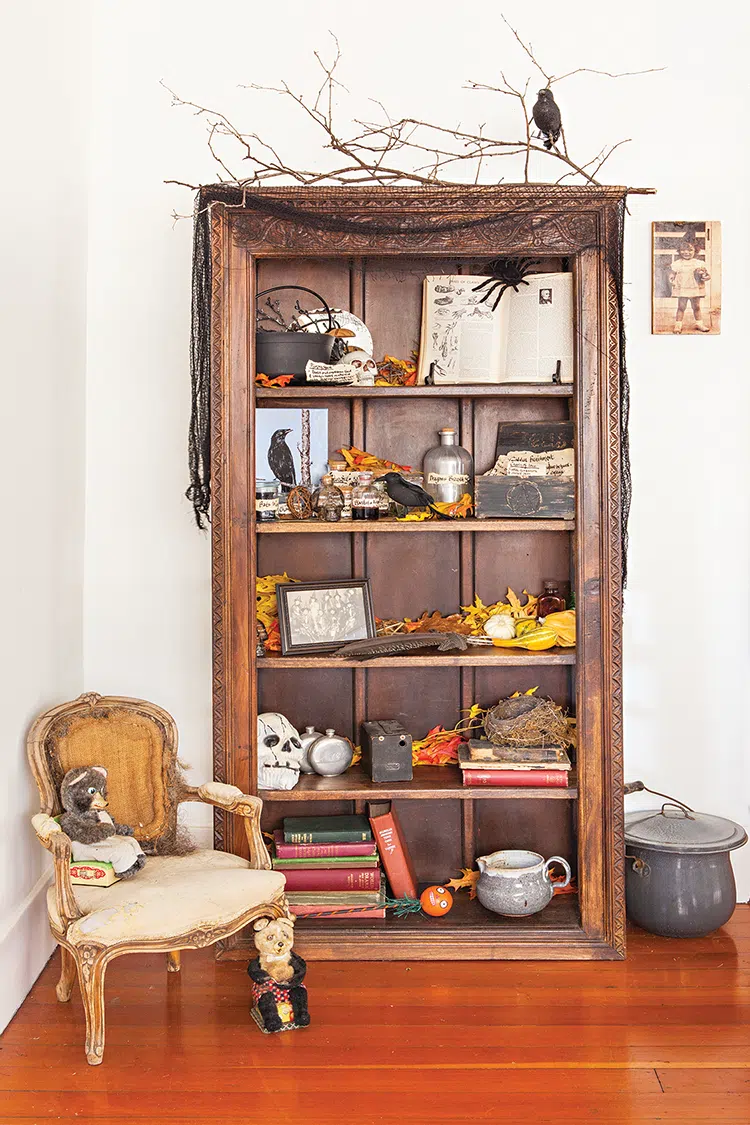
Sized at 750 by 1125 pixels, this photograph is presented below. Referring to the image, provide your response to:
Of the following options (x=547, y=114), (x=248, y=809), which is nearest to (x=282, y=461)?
(x=248, y=809)

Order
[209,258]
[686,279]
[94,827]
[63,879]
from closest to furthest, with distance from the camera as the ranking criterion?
[63,879] → [94,827] → [209,258] → [686,279]

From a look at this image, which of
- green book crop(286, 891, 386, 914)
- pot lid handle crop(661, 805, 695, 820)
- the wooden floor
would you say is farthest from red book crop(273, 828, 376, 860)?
pot lid handle crop(661, 805, 695, 820)

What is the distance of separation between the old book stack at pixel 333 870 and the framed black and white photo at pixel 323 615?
57 cm

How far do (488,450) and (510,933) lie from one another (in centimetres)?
150

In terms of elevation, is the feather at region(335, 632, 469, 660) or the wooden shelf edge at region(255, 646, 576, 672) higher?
the feather at region(335, 632, 469, 660)

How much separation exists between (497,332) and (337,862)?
67.0 inches

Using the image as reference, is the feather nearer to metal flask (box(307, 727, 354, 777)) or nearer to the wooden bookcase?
the wooden bookcase

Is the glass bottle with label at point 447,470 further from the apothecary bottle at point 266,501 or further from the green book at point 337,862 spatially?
the green book at point 337,862

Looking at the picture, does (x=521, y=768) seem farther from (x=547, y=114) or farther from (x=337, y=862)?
(x=547, y=114)

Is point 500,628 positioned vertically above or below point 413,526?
below

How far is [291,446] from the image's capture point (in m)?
3.24

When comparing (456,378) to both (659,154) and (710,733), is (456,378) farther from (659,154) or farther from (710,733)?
(710,733)

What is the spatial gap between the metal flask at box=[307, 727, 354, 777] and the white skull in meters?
0.05

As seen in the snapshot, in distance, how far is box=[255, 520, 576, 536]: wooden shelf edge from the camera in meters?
2.99
